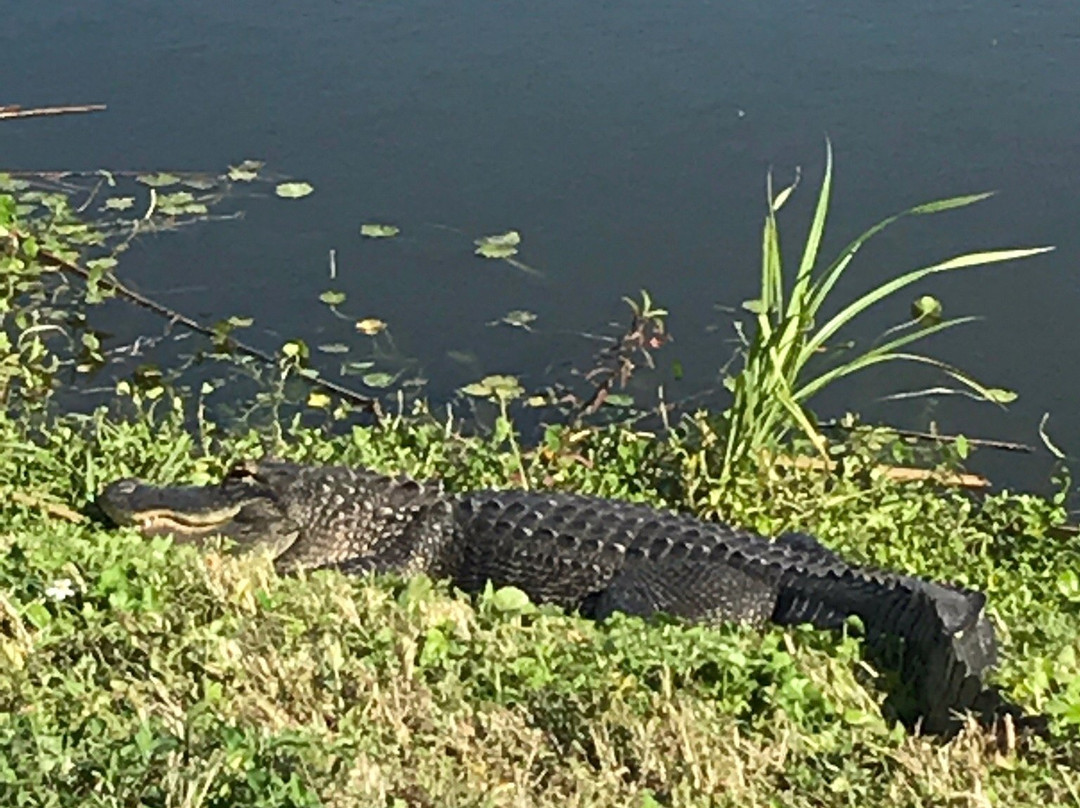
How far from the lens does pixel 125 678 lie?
3.54m

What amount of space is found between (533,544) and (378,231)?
2418mm

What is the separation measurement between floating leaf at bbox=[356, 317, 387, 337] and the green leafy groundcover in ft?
6.52

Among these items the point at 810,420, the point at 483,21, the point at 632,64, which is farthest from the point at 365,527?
the point at 483,21

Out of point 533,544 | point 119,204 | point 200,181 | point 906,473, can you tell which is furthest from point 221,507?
point 200,181

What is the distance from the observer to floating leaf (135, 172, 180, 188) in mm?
7328

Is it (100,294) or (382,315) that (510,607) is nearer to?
(382,315)

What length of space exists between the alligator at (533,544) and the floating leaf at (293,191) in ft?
7.65

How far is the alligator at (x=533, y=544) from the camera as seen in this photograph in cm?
459

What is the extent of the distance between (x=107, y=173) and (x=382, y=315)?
170cm

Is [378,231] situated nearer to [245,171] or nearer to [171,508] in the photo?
[245,171]

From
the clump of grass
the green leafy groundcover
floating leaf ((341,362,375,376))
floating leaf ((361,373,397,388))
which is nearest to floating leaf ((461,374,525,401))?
floating leaf ((361,373,397,388))

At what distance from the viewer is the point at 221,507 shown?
16.5 ft

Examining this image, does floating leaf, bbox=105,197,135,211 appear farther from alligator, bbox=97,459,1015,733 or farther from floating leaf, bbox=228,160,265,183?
alligator, bbox=97,459,1015,733

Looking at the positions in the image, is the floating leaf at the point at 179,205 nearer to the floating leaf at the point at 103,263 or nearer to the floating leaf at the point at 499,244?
the floating leaf at the point at 103,263
